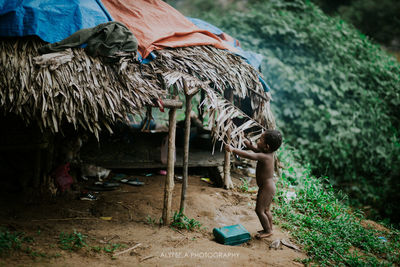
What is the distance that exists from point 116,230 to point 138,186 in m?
1.58

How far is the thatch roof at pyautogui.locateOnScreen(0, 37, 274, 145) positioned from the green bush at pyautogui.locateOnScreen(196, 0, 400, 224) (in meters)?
5.32

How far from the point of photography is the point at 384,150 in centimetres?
866

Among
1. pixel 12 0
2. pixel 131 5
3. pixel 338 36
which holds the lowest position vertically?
pixel 12 0

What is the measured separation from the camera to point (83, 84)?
3529 millimetres

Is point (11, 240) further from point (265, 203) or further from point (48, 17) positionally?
point (265, 203)

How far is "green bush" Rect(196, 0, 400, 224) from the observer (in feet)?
28.1

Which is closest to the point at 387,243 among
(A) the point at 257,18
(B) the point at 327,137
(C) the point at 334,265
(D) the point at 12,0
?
(C) the point at 334,265

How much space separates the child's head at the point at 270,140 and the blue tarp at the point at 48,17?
8.69 feet

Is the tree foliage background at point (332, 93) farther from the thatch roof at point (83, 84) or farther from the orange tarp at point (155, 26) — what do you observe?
the thatch roof at point (83, 84)

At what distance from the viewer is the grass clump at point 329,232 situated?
3764 mm

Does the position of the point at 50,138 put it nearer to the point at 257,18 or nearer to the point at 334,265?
the point at 334,265

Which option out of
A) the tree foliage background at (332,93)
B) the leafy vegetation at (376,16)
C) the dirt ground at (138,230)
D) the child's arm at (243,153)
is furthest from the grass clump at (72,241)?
the leafy vegetation at (376,16)

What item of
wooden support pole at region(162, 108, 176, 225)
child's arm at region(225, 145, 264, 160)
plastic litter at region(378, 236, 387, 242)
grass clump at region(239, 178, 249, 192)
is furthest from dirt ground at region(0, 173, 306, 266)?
plastic litter at region(378, 236, 387, 242)

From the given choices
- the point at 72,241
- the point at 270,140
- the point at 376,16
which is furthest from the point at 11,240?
the point at 376,16
